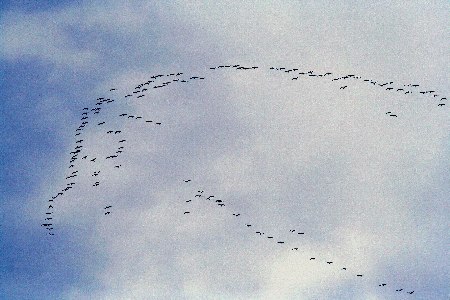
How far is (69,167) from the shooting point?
241ft

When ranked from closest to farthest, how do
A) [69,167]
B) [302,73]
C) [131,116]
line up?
[302,73], [131,116], [69,167]

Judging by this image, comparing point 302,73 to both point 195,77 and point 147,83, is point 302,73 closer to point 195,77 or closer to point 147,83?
point 195,77

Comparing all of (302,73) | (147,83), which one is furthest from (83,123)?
(302,73)

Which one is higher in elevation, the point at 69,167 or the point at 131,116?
the point at 131,116

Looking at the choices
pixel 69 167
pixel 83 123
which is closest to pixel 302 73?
pixel 83 123

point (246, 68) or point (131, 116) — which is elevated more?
point (246, 68)

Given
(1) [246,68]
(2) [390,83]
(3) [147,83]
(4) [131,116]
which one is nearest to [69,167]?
(4) [131,116]

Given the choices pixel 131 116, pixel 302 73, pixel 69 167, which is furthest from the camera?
pixel 69 167

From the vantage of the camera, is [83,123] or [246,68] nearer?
[246,68]

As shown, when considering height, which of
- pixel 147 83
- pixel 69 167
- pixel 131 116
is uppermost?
pixel 147 83

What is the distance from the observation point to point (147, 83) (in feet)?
218

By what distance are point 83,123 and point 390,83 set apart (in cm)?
7916

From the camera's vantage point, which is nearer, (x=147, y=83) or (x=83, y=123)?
(x=147, y=83)

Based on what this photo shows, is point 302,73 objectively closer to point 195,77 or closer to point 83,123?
point 195,77
